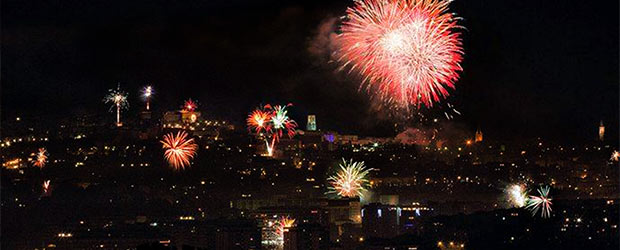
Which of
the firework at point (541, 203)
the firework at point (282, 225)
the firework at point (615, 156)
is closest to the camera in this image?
the firework at point (282, 225)

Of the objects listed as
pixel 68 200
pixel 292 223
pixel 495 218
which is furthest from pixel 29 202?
pixel 495 218

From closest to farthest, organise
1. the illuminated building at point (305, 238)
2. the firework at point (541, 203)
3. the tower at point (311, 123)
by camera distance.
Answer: the illuminated building at point (305, 238)
the firework at point (541, 203)
the tower at point (311, 123)

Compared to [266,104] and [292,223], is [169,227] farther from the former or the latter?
[266,104]

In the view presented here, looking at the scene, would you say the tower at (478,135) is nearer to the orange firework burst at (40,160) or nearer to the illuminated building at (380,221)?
the illuminated building at (380,221)

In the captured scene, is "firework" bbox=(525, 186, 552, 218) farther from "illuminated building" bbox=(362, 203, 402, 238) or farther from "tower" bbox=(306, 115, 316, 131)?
"tower" bbox=(306, 115, 316, 131)

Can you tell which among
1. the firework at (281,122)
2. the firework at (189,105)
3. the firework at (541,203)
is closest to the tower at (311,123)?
the firework at (281,122)

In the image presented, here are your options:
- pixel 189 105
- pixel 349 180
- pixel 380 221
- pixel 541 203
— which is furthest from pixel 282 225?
pixel 189 105

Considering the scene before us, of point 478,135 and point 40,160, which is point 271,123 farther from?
point 40,160

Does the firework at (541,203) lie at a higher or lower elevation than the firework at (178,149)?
lower
